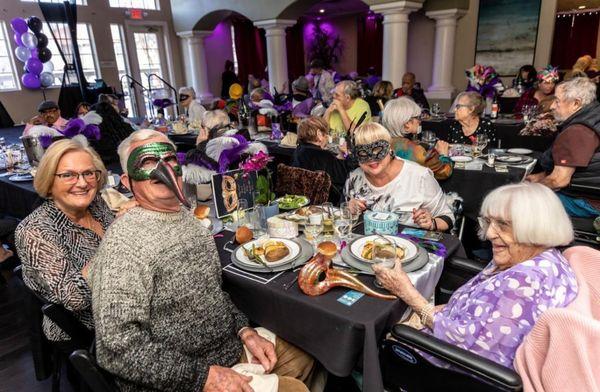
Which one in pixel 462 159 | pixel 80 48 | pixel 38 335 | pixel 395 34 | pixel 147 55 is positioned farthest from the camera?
pixel 147 55

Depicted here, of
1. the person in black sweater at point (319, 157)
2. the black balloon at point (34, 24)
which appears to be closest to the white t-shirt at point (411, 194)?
the person in black sweater at point (319, 157)

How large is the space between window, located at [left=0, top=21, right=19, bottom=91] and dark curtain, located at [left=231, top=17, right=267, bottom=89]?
662 cm

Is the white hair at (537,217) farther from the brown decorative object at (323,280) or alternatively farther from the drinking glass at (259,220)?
the drinking glass at (259,220)

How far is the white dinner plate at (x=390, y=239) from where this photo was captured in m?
1.57

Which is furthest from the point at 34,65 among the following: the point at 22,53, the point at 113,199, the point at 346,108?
the point at 113,199

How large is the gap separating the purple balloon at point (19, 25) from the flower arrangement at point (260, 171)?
10.3 m

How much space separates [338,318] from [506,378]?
1.65 feet

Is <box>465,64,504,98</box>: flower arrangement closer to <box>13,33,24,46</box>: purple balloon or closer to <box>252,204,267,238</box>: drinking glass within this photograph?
<box>252,204,267,238</box>: drinking glass

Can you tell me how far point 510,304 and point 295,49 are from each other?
14272 millimetres

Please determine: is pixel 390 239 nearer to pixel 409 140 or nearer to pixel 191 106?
pixel 409 140

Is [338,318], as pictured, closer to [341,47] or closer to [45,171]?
[45,171]

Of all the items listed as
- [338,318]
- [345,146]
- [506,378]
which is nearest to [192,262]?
[338,318]

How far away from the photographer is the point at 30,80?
32.2 feet

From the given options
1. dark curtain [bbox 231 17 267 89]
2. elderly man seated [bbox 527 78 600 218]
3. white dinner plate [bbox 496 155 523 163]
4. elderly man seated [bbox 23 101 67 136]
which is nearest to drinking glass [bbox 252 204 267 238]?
elderly man seated [bbox 527 78 600 218]
